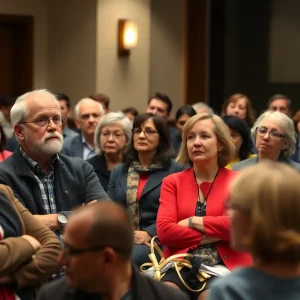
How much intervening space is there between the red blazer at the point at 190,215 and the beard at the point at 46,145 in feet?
2.45

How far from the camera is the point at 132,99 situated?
9531mm

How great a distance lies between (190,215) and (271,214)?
2291 mm

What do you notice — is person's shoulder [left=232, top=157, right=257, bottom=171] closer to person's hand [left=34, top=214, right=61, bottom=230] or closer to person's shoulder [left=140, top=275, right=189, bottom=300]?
person's hand [left=34, top=214, right=61, bottom=230]

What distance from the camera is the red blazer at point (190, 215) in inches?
159

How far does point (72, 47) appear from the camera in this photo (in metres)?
9.67

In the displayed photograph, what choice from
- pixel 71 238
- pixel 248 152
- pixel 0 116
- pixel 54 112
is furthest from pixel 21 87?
pixel 71 238

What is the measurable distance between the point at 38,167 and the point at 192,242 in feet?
3.01

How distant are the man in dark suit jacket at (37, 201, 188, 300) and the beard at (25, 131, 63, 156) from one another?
1.53m

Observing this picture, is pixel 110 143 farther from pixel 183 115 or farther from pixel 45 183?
pixel 45 183

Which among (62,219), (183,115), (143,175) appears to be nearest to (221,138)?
(143,175)

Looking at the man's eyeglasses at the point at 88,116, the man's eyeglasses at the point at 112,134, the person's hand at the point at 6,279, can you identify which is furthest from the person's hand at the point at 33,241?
the man's eyeglasses at the point at 88,116

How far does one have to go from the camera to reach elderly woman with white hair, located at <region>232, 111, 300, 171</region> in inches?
207

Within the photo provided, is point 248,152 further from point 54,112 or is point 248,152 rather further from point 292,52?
point 292,52

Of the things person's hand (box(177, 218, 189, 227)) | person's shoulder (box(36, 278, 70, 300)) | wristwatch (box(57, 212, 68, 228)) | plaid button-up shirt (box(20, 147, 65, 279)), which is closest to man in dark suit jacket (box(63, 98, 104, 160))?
person's hand (box(177, 218, 189, 227))
